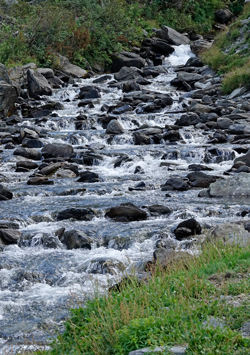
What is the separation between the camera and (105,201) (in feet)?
35.6

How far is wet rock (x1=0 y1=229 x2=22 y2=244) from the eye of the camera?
852 cm

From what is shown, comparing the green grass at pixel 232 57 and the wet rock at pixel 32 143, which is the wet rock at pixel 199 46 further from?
the wet rock at pixel 32 143

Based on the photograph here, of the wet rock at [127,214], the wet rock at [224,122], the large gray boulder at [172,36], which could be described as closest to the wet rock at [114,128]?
the wet rock at [224,122]

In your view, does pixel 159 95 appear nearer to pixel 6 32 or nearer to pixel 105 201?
pixel 6 32

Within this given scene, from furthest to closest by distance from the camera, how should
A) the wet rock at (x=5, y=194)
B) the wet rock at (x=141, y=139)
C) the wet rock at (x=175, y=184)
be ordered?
the wet rock at (x=141, y=139) < the wet rock at (x=175, y=184) < the wet rock at (x=5, y=194)

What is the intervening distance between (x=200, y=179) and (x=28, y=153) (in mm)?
6102

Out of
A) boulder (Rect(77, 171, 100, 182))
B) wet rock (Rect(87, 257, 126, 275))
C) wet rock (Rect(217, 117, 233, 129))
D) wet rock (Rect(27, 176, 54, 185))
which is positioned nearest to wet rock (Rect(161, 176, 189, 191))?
boulder (Rect(77, 171, 100, 182))

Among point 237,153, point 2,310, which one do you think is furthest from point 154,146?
point 2,310

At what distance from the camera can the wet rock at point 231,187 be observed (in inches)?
424

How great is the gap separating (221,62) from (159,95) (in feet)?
17.5

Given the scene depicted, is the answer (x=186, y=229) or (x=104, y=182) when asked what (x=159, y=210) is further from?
(x=104, y=182)

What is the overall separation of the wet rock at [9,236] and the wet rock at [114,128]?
30.5 ft

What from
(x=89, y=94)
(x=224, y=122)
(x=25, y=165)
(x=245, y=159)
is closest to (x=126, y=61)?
(x=89, y=94)

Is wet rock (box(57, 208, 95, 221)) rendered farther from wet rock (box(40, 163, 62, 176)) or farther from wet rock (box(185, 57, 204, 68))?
wet rock (box(185, 57, 204, 68))
